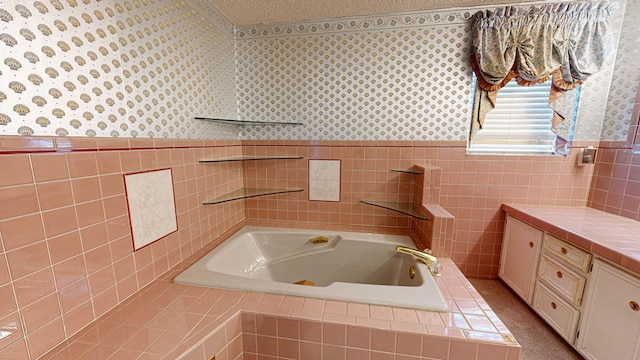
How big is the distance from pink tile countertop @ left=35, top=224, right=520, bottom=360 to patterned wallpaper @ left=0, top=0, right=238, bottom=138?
30.9 inches

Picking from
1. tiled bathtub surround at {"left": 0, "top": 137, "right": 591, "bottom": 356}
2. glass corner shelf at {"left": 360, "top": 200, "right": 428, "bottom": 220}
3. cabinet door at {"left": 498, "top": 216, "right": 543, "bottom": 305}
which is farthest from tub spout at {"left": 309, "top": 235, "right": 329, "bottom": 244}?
cabinet door at {"left": 498, "top": 216, "right": 543, "bottom": 305}

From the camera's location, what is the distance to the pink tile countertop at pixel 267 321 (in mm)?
851

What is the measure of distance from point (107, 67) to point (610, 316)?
2.73 meters

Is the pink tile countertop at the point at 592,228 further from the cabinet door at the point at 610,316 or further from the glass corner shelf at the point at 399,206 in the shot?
the glass corner shelf at the point at 399,206

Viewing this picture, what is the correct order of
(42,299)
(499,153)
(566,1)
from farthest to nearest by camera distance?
(499,153) < (566,1) < (42,299)

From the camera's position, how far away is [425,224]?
164cm

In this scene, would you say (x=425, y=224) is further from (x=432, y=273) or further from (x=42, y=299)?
(x=42, y=299)

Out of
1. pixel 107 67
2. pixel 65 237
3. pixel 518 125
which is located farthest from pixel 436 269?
pixel 107 67

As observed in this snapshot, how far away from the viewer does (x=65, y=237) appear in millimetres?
836

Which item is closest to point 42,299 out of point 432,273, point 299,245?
point 299,245

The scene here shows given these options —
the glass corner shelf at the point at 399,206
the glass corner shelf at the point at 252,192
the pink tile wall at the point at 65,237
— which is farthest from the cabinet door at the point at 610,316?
the pink tile wall at the point at 65,237

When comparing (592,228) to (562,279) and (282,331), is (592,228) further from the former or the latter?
(282,331)

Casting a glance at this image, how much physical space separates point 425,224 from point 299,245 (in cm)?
99

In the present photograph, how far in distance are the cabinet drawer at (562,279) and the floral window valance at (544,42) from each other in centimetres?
130
